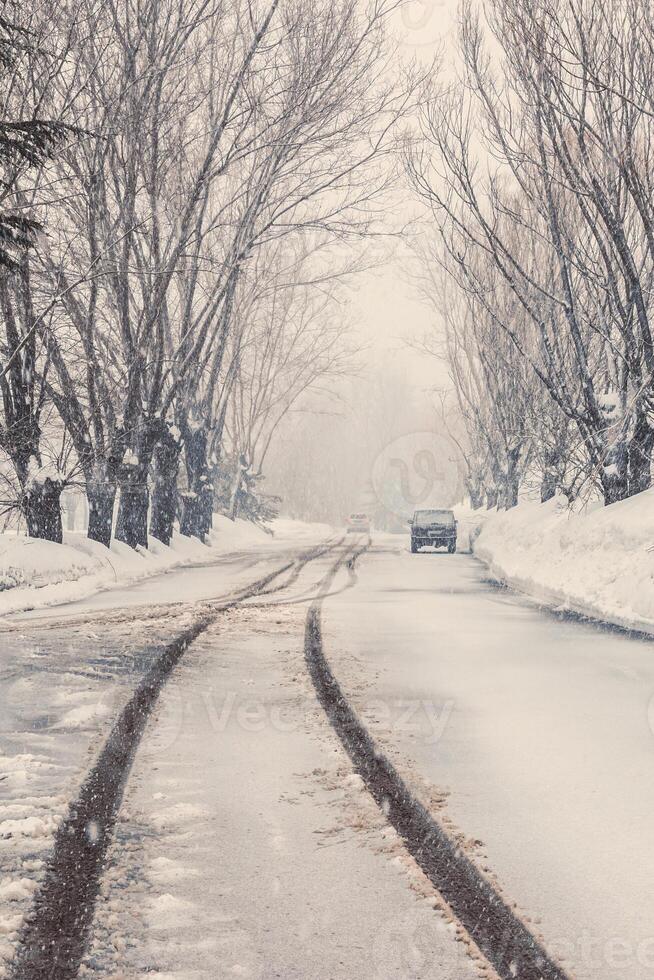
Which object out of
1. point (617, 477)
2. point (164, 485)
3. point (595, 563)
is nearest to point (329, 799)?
point (595, 563)

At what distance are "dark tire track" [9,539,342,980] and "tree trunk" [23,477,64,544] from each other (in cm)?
1283

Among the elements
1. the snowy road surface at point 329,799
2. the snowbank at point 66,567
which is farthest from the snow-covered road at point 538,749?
the snowbank at point 66,567

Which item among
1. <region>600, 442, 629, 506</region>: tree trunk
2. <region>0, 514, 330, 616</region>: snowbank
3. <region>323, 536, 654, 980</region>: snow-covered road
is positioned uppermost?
<region>600, 442, 629, 506</region>: tree trunk

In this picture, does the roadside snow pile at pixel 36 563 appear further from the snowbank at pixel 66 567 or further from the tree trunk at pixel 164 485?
the tree trunk at pixel 164 485

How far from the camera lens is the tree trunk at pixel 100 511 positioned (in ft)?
72.8

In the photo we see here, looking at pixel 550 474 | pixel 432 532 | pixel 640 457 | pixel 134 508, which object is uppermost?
pixel 550 474

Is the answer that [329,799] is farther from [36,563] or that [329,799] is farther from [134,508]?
[134,508]

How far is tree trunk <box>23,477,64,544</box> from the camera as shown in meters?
18.6

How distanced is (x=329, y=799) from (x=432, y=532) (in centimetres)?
2950

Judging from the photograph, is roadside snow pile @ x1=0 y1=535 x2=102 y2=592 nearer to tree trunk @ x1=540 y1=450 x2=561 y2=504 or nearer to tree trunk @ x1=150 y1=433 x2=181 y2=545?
tree trunk @ x1=150 y1=433 x2=181 y2=545

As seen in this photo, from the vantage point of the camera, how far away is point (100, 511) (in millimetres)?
22266

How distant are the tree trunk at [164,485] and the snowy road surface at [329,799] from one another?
1807 centimetres

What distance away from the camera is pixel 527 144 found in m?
17.2

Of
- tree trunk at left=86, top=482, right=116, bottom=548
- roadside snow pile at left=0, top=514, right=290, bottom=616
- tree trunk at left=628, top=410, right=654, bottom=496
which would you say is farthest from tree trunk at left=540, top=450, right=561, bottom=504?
tree trunk at left=86, top=482, right=116, bottom=548
